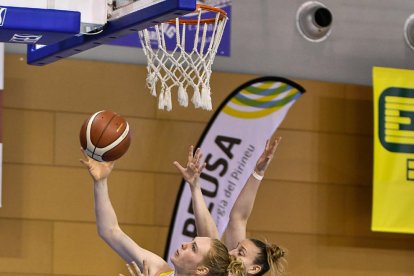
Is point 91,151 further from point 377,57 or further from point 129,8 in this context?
point 377,57

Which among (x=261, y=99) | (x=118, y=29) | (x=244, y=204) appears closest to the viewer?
(x=118, y=29)

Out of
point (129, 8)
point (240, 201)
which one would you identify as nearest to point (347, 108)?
point (240, 201)

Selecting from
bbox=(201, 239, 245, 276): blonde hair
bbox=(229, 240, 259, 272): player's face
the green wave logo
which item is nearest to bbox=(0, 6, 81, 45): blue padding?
bbox=(201, 239, 245, 276): blonde hair

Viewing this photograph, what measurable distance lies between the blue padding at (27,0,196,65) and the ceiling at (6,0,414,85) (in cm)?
224

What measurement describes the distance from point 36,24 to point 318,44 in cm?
388

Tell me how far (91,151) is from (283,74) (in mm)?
2889

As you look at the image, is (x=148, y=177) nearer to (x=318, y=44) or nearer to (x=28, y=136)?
(x=28, y=136)

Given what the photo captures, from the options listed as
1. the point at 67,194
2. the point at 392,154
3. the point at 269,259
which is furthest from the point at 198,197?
the point at 392,154

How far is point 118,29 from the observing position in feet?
13.2

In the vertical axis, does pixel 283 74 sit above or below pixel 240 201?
above

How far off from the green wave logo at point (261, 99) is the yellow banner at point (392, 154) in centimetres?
72

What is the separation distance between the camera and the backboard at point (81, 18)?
150 inches

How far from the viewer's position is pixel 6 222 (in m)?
6.41

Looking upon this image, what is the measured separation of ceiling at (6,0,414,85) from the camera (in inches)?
282
